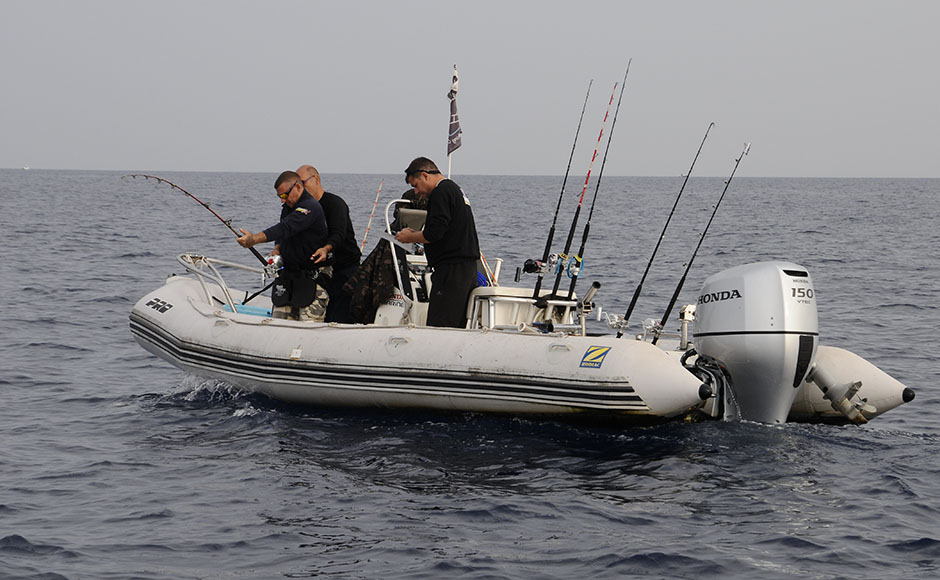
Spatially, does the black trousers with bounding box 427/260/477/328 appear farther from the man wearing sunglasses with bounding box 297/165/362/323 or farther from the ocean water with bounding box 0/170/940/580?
the man wearing sunglasses with bounding box 297/165/362/323

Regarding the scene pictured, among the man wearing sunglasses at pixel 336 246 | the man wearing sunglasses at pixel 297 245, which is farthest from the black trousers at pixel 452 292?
the man wearing sunglasses at pixel 297 245

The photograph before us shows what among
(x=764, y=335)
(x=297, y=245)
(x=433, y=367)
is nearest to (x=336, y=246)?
(x=297, y=245)

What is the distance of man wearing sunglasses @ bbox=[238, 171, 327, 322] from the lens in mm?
8516

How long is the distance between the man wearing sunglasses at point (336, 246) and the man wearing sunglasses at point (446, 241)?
105cm

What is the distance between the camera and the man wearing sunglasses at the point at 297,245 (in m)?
8.52

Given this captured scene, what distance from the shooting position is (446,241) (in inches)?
307

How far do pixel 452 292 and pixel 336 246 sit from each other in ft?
4.94

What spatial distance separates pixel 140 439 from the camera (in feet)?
24.3

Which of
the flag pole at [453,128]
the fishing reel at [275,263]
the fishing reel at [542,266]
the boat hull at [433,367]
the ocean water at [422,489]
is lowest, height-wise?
the ocean water at [422,489]

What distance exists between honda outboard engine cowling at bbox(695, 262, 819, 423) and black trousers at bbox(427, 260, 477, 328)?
6.05ft

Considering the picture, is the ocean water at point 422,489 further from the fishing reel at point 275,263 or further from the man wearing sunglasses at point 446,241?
the fishing reel at point 275,263

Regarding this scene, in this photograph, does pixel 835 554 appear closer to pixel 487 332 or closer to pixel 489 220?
pixel 487 332

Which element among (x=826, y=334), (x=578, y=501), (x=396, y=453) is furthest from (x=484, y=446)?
(x=826, y=334)

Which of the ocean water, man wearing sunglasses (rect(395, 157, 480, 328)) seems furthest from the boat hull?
man wearing sunglasses (rect(395, 157, 480, 328))
